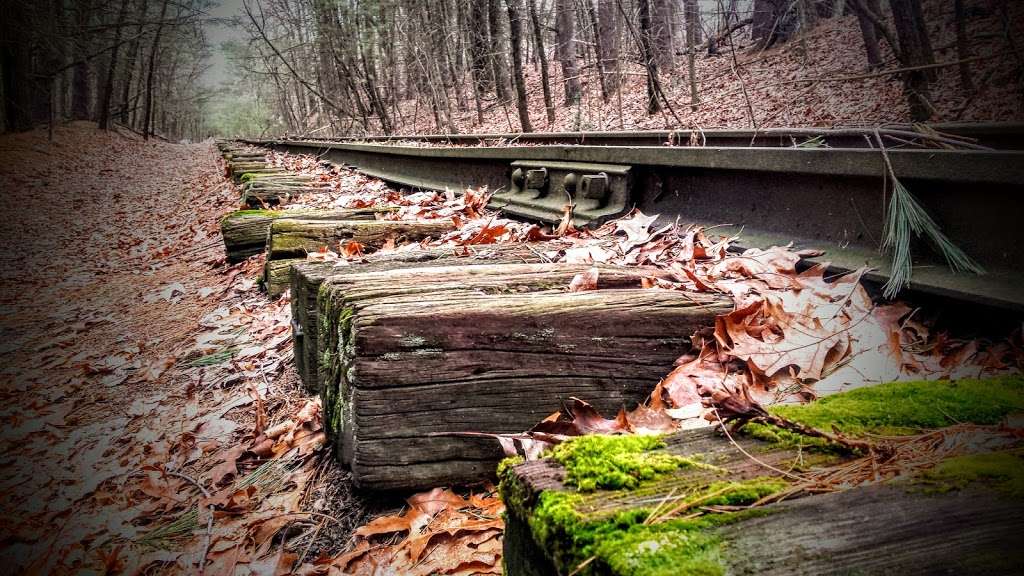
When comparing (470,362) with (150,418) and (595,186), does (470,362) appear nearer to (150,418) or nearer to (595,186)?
(595,186)

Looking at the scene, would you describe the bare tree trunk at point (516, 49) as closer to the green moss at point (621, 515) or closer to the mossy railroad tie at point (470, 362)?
the mossy railroad tie at point (470, 362)

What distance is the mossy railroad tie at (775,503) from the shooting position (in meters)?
0.65

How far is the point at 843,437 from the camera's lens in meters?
0.93

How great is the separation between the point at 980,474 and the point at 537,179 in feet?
10.9

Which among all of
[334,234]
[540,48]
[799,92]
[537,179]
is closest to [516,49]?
[540,48]

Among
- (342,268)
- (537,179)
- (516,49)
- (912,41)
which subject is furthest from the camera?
(516,49)

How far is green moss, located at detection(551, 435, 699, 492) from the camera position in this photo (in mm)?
853

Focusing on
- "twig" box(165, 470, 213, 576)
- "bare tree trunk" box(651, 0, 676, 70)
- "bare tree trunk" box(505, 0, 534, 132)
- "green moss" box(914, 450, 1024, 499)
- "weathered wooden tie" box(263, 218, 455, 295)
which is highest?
"bare tree trunk" box(651, 0, 676, 70)

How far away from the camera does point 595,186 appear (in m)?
3.28

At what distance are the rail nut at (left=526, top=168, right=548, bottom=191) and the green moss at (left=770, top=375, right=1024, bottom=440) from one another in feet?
9.49

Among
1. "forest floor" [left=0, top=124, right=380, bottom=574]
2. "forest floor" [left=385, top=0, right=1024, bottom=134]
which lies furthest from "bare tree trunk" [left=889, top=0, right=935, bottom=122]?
"forest floor" [left=0, top=124, right=380, bottom=574]

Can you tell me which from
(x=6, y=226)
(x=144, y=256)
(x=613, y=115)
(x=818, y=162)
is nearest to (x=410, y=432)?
(x=818, y=162)

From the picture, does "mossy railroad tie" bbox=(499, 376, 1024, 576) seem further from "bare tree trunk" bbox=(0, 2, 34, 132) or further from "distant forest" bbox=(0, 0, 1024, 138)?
"bare tree trunk" bbox=(0, 2, 34, 132)

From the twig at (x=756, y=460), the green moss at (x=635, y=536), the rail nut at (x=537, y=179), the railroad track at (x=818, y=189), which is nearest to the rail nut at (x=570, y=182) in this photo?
the railroad track at (x=818, y=189)
